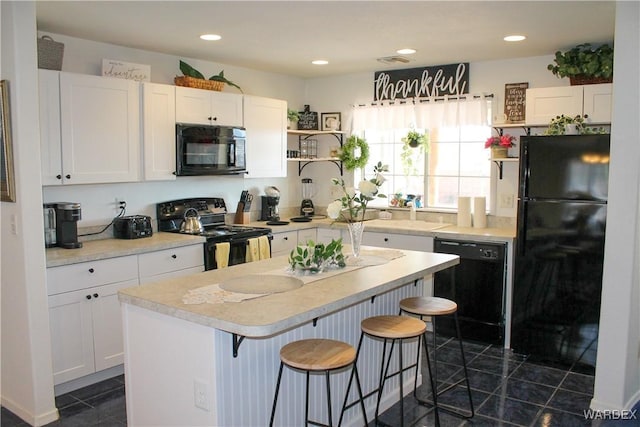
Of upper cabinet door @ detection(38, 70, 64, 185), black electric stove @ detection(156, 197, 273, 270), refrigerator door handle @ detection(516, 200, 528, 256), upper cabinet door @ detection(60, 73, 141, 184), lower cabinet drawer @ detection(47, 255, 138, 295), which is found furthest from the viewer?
black electric stove @ detection(156, 197, 273, 270)

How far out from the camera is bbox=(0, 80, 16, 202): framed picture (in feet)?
9.72

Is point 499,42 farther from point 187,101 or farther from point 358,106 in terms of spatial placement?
point 187,101

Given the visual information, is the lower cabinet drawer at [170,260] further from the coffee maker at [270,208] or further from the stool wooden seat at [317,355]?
the stool wooden seat at [317,355]

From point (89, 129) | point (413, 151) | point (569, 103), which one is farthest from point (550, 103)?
point (89, 129)

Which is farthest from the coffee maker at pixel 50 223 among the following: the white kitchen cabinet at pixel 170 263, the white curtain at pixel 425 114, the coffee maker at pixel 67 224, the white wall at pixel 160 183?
the white curtain at pixel 425 114

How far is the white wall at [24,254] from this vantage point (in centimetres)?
293

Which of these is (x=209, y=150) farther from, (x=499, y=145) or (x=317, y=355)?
(x=317, y=355)

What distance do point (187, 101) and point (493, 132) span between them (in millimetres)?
2648

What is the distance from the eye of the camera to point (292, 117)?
564 cm

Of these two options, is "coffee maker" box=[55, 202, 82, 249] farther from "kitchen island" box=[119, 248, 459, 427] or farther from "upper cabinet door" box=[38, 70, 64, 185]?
"kitchen island" box=[119, 248, 459, 427]

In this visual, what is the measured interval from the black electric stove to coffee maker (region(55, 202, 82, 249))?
90 cm

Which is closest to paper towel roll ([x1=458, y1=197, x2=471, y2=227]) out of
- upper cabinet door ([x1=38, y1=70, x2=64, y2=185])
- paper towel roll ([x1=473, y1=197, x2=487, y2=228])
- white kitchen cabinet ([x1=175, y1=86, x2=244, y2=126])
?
paper towel roll ([x1=473, y1=197, x2=487, y2=228])

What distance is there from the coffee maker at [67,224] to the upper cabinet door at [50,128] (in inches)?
7.1

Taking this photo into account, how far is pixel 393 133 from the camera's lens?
18.5ft
